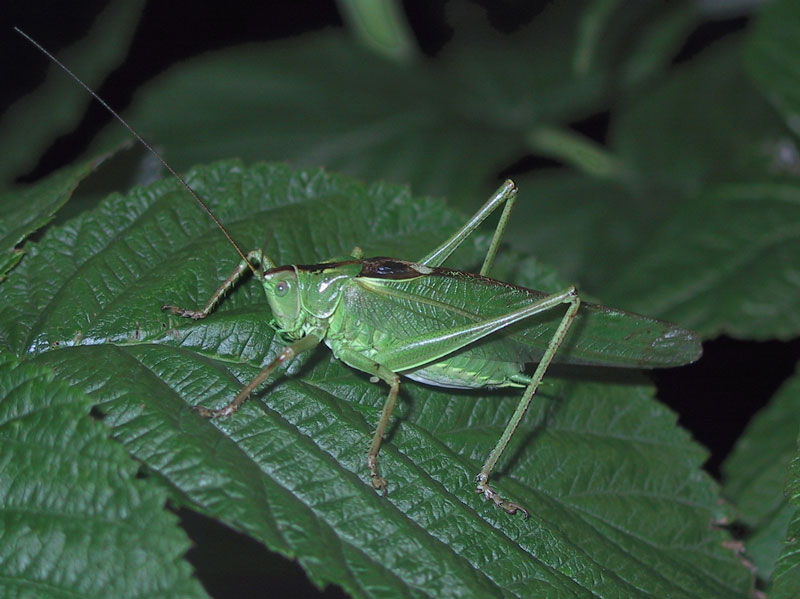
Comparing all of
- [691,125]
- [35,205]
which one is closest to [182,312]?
[35,205]

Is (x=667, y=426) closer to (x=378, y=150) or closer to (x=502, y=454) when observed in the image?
(x=502, y=454)

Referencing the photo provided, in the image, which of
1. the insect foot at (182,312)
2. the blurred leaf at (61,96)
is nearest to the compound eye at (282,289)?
the insect foot at (182,312)

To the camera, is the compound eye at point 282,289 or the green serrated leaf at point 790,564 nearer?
the green serrated leaf at point 790,564

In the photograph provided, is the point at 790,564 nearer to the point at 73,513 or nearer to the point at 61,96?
the point at 73,513

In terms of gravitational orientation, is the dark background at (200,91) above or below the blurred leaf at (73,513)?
above

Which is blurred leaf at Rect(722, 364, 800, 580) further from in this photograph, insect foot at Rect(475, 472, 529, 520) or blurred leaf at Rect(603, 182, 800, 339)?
insect foot at Rect(475, 472, 529, 520)

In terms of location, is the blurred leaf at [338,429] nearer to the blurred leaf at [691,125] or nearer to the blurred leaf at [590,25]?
the blurred leaf at [590,25]

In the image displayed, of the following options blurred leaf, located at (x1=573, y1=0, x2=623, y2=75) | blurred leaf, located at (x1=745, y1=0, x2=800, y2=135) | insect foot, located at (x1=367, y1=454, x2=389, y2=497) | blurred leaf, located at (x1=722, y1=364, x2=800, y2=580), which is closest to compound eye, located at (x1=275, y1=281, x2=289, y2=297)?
insect foot, located at (x1=367, y1=454, x2=389, y2=497)
